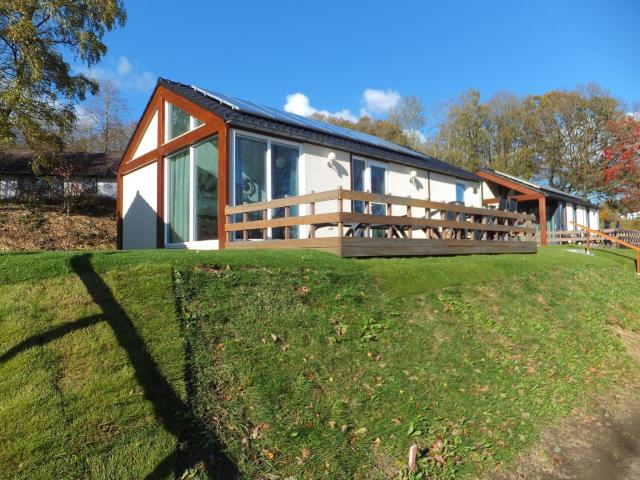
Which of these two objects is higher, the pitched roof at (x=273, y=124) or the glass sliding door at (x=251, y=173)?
the pitched roof at (x=273, y=124)

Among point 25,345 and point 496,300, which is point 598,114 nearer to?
point 496,300

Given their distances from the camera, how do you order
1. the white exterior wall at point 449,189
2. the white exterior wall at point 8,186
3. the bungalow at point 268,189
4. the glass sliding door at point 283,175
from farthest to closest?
the white exterior wall at point 8,186
the white exterior wall at point 449,189
the glass sliding door at point 283,175
the bungalow at point 268,189

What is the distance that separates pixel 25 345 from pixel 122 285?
112 cm

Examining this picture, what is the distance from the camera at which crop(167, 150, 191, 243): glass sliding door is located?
34.6 feet

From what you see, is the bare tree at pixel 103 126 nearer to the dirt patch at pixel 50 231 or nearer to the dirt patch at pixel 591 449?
the dirt patch at pixel 50 231

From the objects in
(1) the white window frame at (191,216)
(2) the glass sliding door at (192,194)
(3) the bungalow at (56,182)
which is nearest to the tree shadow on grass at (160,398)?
(1) the white window frame at (191,216)

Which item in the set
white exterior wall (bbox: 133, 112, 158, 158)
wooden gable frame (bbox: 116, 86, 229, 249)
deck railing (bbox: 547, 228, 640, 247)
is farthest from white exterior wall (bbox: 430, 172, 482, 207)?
white exterior wall (bbox: 133, 112, 158, 158)

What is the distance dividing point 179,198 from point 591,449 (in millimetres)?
9739

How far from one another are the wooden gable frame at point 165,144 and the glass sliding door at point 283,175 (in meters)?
1.23

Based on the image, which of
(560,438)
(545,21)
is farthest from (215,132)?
(545,21)

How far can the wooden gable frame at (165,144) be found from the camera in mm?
8836

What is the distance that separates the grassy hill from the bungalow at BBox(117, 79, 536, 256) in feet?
5.04

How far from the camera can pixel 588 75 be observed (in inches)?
1329

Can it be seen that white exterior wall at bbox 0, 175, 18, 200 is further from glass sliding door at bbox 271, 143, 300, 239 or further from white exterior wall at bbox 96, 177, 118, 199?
glass sliding door at bbox 271, 143, 300, 239
